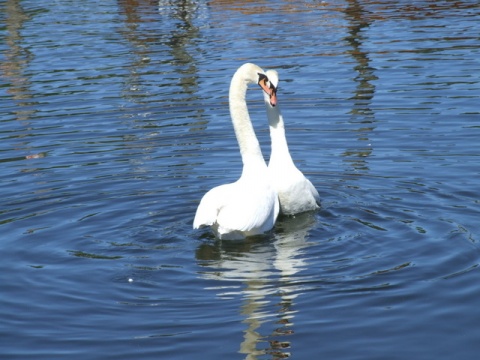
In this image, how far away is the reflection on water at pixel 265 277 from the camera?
7.22 m

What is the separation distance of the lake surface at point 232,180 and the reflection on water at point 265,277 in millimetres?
23

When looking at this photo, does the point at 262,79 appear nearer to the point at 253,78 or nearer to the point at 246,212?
the point at 253,78

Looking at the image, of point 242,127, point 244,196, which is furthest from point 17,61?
point 244,196

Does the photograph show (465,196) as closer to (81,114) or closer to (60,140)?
(60,140)

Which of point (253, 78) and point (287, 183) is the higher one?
point (253, 78)

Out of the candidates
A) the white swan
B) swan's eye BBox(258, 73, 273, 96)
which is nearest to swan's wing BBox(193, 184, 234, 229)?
the white swan

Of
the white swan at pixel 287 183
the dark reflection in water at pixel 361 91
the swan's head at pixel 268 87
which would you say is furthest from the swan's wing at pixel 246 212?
the dark reflection in water at pixel 361 91

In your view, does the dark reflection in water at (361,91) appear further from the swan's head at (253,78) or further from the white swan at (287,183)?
the swan's head at (253,78)

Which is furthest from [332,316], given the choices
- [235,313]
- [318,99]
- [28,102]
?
[28,102]

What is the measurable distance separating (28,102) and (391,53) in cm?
699

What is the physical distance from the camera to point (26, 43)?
2298 cm

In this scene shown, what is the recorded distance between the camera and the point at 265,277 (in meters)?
8.46

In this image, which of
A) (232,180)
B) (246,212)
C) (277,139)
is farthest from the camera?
(232,180)

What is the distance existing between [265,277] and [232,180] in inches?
135
